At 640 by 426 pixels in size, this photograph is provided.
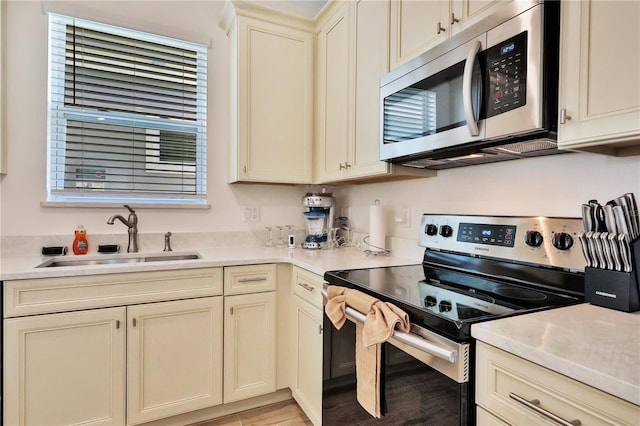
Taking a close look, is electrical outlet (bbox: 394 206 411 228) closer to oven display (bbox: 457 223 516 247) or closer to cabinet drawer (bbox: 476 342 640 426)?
oven display (bbox: 457 223 516 247)

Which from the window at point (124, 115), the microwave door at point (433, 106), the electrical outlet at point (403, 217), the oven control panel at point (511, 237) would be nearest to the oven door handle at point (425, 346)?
the oven control panel at point (511, 237)

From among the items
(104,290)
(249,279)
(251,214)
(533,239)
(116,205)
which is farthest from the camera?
(251,214)

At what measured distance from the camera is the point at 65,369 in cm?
166

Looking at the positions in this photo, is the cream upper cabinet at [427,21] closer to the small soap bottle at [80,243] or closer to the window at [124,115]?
the window at [124,115]

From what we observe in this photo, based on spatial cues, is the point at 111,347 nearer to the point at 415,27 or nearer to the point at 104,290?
the point at 104,290

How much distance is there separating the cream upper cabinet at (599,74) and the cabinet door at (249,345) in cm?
164

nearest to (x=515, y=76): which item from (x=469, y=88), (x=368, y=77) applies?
(x=469, y=88)

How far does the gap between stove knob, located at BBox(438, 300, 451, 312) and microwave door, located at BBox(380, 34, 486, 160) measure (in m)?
0.58

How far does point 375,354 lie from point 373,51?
1491 mm

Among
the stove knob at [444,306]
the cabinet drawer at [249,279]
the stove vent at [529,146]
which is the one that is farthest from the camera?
the cabinet drawer at [249,279]

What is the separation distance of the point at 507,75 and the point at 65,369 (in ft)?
7.21

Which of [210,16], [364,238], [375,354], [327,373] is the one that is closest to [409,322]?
[375,354]

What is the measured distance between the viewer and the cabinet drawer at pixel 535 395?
0.65 m

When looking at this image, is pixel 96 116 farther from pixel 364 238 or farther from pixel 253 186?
pixel 364 238
